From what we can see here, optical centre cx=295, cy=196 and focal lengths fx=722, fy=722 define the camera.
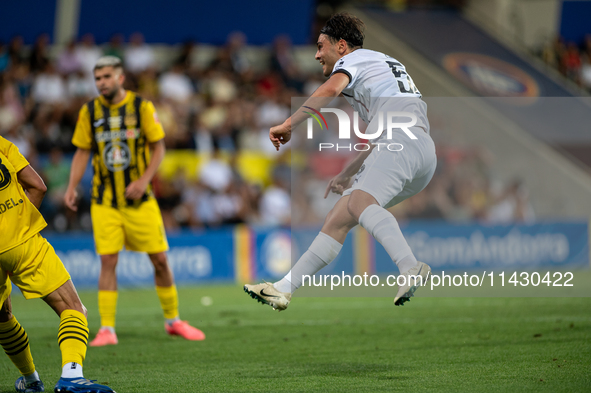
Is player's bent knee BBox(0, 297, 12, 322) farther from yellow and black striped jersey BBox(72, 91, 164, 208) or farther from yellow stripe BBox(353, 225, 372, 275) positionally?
yellow stripe BBox(353, 225, 372, 275)

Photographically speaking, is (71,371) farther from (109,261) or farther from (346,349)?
(109,261)

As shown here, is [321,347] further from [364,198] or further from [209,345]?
[364,198]

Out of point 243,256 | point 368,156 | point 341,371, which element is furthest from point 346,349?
point 243,256

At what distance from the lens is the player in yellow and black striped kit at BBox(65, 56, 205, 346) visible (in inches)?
261

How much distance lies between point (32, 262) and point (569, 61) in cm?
1970

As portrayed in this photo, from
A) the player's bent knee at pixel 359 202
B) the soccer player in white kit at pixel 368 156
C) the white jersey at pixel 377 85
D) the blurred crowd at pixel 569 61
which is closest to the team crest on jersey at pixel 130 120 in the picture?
the soccer player in white kit at pixel 368 156

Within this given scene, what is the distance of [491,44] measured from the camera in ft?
67.1

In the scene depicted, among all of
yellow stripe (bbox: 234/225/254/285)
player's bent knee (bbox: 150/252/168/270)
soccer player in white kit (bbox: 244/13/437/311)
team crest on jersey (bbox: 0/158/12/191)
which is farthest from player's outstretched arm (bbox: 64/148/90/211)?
yellow stripe (bbox: 234/225/254/285)

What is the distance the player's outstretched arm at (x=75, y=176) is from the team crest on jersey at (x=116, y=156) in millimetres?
264

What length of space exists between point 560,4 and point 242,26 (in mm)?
10491

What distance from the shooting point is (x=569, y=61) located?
68.5 ft

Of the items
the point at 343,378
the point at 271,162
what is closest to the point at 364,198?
the point at 343,378

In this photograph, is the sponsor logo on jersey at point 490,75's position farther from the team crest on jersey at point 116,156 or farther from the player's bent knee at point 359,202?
the player's bent knee at point 359,202

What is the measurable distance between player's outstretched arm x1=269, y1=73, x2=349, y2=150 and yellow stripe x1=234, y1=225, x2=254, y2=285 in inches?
313
